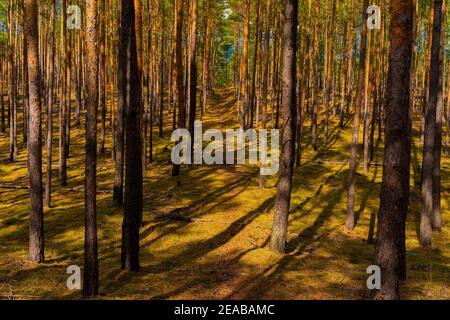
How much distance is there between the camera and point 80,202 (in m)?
17.5

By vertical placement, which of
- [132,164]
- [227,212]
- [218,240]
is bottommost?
[218,240]

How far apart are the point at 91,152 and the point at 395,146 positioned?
6.08m

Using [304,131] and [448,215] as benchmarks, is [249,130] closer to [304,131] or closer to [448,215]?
[304,131]

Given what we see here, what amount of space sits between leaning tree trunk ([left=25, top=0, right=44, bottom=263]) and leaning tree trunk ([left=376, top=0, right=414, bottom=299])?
862cm

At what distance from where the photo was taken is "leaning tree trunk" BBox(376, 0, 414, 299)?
776 centimetres

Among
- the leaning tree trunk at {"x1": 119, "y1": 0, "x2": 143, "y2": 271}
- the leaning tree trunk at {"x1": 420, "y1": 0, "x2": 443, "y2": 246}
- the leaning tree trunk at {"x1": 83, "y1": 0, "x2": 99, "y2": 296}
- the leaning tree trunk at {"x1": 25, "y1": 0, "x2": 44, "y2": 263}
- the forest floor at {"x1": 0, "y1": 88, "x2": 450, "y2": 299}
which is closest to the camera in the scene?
the leaning tree trunk at {"x1": 83, "y1": 0, "x2": 99, "y2": 296}

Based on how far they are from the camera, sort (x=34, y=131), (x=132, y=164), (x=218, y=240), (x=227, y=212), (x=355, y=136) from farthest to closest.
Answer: (x=227, y=212), (x=355, y=136), (x=218, y=240), (x=34, y=131), (x=132, y=164)

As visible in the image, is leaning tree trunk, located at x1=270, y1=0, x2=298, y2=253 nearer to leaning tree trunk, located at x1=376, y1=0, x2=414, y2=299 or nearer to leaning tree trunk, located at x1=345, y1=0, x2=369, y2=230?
leaning tree trunk, located at x1=345, y1=0, x2=369, y2=230

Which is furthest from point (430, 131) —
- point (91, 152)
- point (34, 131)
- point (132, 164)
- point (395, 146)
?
point (34, 131)

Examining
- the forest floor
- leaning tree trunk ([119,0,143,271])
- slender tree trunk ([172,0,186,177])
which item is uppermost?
slender tree trunk ([172,0,186,177])

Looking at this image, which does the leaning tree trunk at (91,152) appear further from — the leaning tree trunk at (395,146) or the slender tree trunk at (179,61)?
the slender tree trunk at (179,61)

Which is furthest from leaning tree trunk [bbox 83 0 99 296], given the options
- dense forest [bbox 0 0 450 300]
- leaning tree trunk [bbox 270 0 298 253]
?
leaning tree trunk [bbox 270 0 298 253]

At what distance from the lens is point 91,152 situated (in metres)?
8.47

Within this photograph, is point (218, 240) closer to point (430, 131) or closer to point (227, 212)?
point (227, 212)
